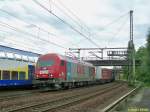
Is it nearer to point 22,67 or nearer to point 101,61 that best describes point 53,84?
point 22,67

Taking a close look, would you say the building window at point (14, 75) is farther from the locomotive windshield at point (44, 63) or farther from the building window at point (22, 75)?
the locomotive windshield at point (44, 63)

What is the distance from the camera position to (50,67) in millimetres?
29000

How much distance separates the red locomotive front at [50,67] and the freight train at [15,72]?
1.69m

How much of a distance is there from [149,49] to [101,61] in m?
48.6

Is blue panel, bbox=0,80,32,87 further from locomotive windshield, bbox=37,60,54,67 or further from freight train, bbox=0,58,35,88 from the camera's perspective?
locomotive windshield, bbox=37,60,54,67

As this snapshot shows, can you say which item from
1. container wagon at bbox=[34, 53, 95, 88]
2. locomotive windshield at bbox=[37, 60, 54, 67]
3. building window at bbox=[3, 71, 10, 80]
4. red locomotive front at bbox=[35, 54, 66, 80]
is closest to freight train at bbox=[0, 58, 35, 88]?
building window at bbox=[3, 71, 10, 80]

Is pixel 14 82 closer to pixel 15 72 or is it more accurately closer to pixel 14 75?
pixel 14 75

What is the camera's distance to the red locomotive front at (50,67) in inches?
1123

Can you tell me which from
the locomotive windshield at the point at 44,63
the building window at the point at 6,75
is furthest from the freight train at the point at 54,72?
the building window at the point at 6,75

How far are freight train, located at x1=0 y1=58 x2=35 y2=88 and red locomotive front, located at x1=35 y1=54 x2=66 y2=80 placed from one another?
1.69 meters

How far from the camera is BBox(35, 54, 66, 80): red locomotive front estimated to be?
1123 inches

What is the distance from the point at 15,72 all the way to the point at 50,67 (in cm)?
310

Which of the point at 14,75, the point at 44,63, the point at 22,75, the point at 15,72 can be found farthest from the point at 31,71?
A: the point at 14,75

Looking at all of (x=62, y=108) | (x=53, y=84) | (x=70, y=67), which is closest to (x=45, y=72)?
(x=53, y=84)
